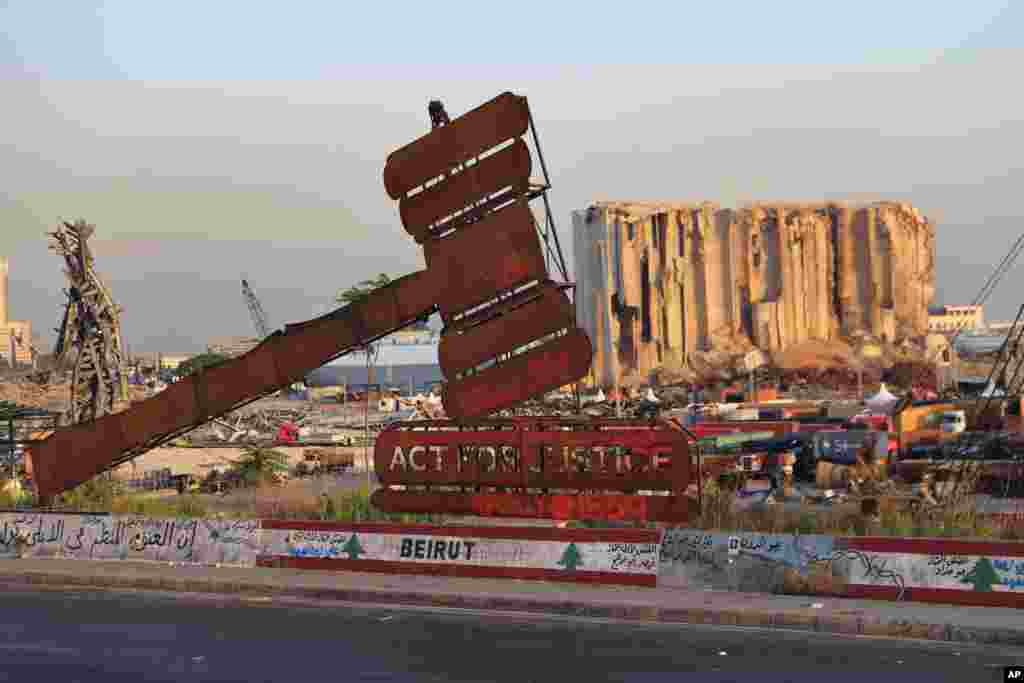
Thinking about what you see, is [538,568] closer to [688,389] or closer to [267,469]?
[267,469]

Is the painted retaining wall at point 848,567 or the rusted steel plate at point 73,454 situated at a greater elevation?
the rusted steel plate at point 73,454

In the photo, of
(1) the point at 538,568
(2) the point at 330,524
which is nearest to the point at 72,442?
(2) the point at 330,524

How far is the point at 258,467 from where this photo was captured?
49.8 metres

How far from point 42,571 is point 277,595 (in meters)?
5.55

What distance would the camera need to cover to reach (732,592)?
21.3 m

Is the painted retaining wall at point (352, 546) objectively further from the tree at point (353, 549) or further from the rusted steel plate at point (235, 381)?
the rusted steel plate at point (235, 381)

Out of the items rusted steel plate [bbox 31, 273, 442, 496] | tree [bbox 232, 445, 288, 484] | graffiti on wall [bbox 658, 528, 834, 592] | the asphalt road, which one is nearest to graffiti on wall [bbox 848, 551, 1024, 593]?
graffiti on wall [bbox 658, 528, 834, 592]

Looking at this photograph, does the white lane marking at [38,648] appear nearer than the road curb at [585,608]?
Yes

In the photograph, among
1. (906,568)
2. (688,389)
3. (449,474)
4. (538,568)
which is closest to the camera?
(906,568)

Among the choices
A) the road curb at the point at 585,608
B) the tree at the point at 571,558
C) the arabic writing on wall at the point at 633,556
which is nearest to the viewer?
the road curb at the point at 585,608

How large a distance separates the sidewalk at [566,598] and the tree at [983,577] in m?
0.33

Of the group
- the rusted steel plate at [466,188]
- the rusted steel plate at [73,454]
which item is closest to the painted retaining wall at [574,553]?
the rusted steel plate at [73,454]

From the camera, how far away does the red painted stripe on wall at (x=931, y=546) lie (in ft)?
62.7

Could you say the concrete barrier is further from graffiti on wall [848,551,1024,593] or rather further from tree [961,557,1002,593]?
tree [961,557,1002,593]
